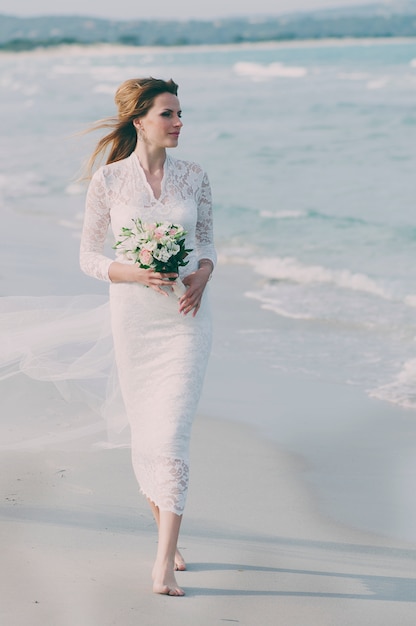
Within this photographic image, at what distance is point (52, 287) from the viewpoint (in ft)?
33.1

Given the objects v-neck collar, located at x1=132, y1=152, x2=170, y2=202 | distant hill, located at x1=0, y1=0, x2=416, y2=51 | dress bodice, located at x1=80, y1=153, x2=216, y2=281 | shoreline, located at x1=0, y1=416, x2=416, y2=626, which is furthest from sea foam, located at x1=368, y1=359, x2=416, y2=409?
distant hill, located at x1=0, y1=0, x2=416, y2=51

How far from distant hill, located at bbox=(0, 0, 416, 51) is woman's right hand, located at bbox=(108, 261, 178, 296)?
413ft

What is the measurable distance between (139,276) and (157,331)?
25 cm

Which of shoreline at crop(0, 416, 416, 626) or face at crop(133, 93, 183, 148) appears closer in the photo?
shoreline at crop(0, 416, 416, 626)

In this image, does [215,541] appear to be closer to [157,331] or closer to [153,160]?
[157,331]

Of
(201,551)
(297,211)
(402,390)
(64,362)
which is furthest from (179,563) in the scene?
(297,211)

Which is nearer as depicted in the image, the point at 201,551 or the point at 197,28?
the point at 201,551

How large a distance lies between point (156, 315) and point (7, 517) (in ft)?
3.93

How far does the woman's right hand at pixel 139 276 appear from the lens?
434 centimetres

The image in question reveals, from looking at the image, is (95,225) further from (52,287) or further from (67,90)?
(67,90)

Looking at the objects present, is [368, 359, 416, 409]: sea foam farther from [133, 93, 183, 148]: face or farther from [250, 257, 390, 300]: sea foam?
[133, 93, 183, 148]: face

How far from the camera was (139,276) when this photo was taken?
14.4 feet

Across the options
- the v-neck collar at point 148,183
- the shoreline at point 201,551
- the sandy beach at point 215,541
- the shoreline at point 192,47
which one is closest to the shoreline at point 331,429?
the sandy beach at point 215,541

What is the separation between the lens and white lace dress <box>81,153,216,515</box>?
14.1ft
